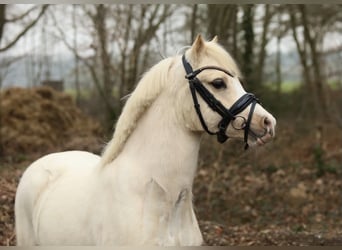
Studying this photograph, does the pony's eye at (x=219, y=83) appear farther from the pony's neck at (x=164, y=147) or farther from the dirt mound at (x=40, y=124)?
the dirt mound at (x=40, y=124)

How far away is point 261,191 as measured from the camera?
11.3 meters

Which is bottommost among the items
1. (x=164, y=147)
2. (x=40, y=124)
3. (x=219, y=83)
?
(x=40, y=124)

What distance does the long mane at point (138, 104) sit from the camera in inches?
Answer: 157

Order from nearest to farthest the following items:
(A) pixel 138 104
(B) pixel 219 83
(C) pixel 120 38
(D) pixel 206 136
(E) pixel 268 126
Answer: (E) pixel 268 126 → (B) pixel 219 83 → (A) pixel 138 104 → (D) pixel 206 136 → (C) pixel 120 38

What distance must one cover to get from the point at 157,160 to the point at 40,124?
10022mm

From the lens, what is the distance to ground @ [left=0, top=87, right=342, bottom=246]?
8.01m

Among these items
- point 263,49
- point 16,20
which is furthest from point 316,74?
point 16,20

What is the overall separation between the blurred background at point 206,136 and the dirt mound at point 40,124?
0.9 inches

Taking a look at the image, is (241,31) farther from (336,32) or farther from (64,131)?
(64,131)

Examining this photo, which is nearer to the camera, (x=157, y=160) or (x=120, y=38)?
(x=157, y=160)

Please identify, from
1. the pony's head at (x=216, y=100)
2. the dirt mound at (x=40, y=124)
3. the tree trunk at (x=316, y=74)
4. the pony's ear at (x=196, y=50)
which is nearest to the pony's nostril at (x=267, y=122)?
the pony's head at (x=216, y=100)

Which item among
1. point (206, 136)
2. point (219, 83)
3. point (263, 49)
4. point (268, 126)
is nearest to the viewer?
point (268, 126)

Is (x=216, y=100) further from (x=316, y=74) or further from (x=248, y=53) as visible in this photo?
(x=316, y=74)

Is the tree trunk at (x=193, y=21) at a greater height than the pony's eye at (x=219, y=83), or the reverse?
the tree trunk at (x=193, y=21)
